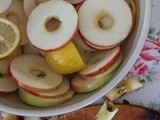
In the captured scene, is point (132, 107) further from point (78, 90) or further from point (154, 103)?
point (78, 90)

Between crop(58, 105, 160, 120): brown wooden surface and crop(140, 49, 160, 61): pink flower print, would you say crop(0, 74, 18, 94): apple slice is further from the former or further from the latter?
crop(140, 49, 160, 61): pink flower print

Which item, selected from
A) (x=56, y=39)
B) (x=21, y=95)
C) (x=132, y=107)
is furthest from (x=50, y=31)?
(x=132, y=107)

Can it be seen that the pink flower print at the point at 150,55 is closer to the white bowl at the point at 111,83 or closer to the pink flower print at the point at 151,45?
the pink flower print at the point at 151,45

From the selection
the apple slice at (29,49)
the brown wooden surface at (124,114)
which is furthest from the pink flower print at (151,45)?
the apple slice at (29,49)

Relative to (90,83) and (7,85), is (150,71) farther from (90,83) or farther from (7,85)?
(7,85)

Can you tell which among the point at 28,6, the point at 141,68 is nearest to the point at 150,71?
the point at 141,68
